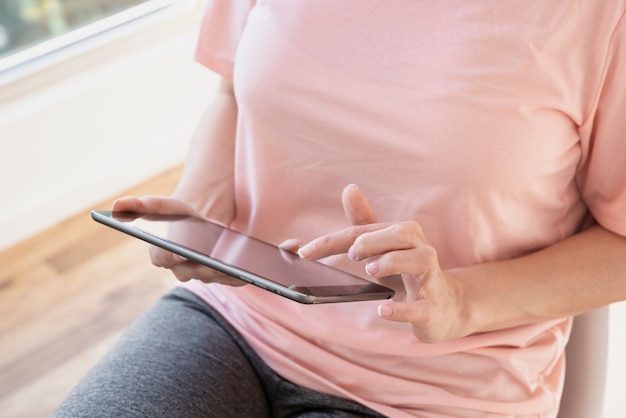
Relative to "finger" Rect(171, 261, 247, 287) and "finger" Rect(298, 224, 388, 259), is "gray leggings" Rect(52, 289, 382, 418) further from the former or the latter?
"finger" Rect(298, 224, 388, 259)

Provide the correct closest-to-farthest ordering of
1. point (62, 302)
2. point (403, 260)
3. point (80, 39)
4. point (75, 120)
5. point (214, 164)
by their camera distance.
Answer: point (403, 260), point (214, 164), point (62, 302), point (75, 120), point (80, 39)

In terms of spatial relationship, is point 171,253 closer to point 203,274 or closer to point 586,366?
point 203,274

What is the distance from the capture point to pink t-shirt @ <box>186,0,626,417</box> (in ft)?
2.60

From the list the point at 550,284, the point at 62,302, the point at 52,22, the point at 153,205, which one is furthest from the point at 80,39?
the point at 550,284

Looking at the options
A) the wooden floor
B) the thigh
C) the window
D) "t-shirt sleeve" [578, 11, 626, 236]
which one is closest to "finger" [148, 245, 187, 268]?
the thigh

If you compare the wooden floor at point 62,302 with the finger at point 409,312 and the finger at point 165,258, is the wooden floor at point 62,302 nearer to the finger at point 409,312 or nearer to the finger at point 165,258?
the finger at point 165,258

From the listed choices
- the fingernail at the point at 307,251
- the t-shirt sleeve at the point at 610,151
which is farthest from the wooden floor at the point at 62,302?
the t-shirt sleeve at the point at 610,151

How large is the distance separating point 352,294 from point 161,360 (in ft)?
1.06

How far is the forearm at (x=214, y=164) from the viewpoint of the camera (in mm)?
1010

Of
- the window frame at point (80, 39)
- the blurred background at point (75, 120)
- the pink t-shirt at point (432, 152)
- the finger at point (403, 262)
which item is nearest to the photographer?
the finger at point (403, 262)

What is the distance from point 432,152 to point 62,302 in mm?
1345

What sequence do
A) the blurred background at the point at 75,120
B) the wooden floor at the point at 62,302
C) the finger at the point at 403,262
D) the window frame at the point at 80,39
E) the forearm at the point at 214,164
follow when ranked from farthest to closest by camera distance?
the window frame at the point at 80,39, the blurred background at the point at 75,120, the wooden floor at the point at 62,302, the forearm at the point at 214,164, the finger at the point at 403,262

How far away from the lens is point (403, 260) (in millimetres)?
692

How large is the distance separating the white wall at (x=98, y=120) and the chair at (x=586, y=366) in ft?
5.14
